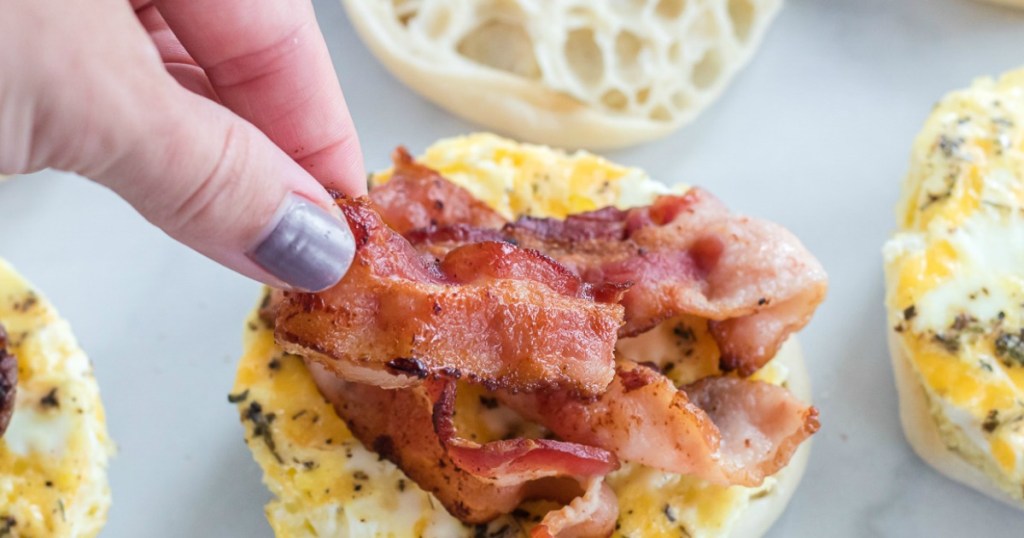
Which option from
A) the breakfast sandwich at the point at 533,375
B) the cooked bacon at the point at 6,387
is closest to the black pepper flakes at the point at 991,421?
the breakfast sandwich at the point at 533,375

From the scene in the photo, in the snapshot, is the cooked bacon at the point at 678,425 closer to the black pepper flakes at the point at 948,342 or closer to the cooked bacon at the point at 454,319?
the cooked bacon at the point at 454,319

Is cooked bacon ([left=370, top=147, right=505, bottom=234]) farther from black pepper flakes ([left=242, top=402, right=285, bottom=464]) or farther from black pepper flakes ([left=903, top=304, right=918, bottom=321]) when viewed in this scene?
black pepper flakes ([left=903, top=304, right=918, bottom=321])

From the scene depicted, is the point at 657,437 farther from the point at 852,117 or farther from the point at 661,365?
the point at 852,117

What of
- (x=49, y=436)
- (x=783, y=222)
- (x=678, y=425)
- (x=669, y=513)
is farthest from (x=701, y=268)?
(x=49, y=436)

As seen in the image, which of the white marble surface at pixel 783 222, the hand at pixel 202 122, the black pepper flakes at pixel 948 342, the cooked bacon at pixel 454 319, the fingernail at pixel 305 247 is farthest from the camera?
the white marble surface at pixel 783 222

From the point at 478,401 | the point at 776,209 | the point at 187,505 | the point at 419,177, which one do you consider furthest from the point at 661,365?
the point at 187,505

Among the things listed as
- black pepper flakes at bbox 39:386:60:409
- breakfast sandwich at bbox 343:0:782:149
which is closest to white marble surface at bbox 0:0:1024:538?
breakfast sandwich at bbox 343:0:782:149
